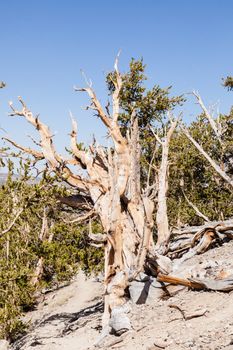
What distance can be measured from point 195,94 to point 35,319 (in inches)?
452

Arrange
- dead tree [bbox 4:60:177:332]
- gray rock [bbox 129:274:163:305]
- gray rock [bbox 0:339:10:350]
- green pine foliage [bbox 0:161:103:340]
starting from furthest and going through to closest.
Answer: gray rock [bbox 0:339:10:350], dead tree [bbox 4:60:177:332], green pine foliage [bbox 0:161:103:340], gray rock [bbox 129:274:163:305]

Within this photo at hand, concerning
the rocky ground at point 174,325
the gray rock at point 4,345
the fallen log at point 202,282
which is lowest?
the gray rock at point 4,345

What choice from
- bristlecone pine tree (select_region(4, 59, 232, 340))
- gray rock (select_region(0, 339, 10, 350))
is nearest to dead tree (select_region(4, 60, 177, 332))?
bristlecone pine tree (select_region(4, 59, 232, 340))

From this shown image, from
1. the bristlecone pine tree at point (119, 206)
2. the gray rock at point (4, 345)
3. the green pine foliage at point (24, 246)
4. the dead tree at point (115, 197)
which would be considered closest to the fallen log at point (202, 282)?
the bristlecone pine tree at point (119, 206)

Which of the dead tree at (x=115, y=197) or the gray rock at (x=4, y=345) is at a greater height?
the dead tree at (x=115, y=197)

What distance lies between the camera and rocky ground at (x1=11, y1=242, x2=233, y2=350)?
5.84 m

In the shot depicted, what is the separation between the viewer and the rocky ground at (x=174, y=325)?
19.2 feet

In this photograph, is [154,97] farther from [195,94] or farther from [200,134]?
[200,134]

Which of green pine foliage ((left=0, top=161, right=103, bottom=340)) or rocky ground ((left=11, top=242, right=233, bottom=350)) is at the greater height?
green pine foliage ((left=0, top=161, right=103, bottom=340))

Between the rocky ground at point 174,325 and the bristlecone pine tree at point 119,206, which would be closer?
the rocky ground at point 174,325

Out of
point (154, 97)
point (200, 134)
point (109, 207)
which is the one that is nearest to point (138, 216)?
point (109, 207)

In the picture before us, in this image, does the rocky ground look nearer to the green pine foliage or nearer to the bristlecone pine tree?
the bristlecone pine tree

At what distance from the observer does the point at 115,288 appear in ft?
30.3

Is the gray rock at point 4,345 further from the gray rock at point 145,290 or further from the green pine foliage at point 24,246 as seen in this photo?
the gray rock at point 145,290
